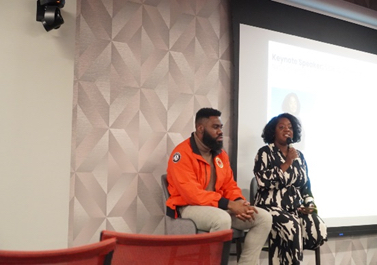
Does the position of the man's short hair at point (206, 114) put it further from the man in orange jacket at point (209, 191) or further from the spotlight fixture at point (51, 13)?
the spotlight fixture at point (51, 13)

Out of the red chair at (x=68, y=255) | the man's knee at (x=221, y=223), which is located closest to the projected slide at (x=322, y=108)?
the man's knee at (x=221, y=223)

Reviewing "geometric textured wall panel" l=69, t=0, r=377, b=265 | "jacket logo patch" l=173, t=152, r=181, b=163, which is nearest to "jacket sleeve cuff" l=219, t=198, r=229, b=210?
"jacket logo patch" l=173, t=152, r=181, b=163

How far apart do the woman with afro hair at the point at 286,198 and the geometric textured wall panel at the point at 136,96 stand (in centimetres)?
44

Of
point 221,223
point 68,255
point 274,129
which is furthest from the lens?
point 274,129

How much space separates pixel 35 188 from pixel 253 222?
4.84 ft

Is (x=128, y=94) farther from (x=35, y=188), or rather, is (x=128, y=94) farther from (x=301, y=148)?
(x=301, y=148)

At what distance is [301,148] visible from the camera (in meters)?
4.80

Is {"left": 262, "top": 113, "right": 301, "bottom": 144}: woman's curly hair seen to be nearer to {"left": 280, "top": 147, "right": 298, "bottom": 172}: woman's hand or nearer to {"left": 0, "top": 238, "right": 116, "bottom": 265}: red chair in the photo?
{"left": 280, "top": 147, "right": 298, "bottom": 172}: woman's hand

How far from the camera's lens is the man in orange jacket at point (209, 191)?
3.54 metres

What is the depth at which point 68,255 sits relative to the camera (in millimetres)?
1371

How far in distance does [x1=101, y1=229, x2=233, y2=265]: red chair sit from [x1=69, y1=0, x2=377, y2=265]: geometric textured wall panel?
2082 mm

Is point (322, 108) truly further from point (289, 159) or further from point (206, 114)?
point (206, 114)

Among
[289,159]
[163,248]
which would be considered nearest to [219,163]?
[289,159]

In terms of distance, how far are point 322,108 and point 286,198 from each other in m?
→ 1.34
